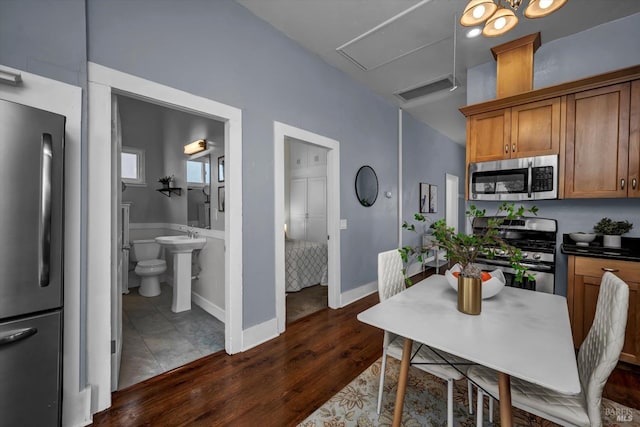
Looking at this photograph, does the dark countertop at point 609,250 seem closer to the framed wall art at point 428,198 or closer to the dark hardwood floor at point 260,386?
the dark hardwood floor at point 260,386

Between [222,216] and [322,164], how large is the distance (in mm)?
2729

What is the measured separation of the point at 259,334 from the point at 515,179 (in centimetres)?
292

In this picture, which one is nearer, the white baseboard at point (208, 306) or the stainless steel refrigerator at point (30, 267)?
the stainless steel refrigerator at point (30, 267)

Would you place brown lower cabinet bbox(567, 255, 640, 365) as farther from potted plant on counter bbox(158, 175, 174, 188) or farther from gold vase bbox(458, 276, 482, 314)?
potted plant on counter bbox(158, 175, 174, 188)

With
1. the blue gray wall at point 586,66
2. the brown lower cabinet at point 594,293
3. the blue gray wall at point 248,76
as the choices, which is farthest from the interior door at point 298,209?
the brown lower cabinet at point 594,293

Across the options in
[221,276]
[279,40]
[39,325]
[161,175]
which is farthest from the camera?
[161,175]

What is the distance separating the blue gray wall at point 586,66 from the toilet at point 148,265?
466 centimetres

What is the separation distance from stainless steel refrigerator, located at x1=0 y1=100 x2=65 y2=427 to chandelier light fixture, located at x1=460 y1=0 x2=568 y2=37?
87.0 inches

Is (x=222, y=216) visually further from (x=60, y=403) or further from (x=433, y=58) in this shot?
(x=433, y=58)

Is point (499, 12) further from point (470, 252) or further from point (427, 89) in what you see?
point (427, 89)

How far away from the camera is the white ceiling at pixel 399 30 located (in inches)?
90.2

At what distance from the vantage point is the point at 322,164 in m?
5.32

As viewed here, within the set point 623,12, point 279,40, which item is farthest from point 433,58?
point 279,40

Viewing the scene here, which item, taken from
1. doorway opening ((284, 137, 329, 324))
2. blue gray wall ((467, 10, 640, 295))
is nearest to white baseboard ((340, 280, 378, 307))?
doorway opening ((284, 137, 329, 324))
